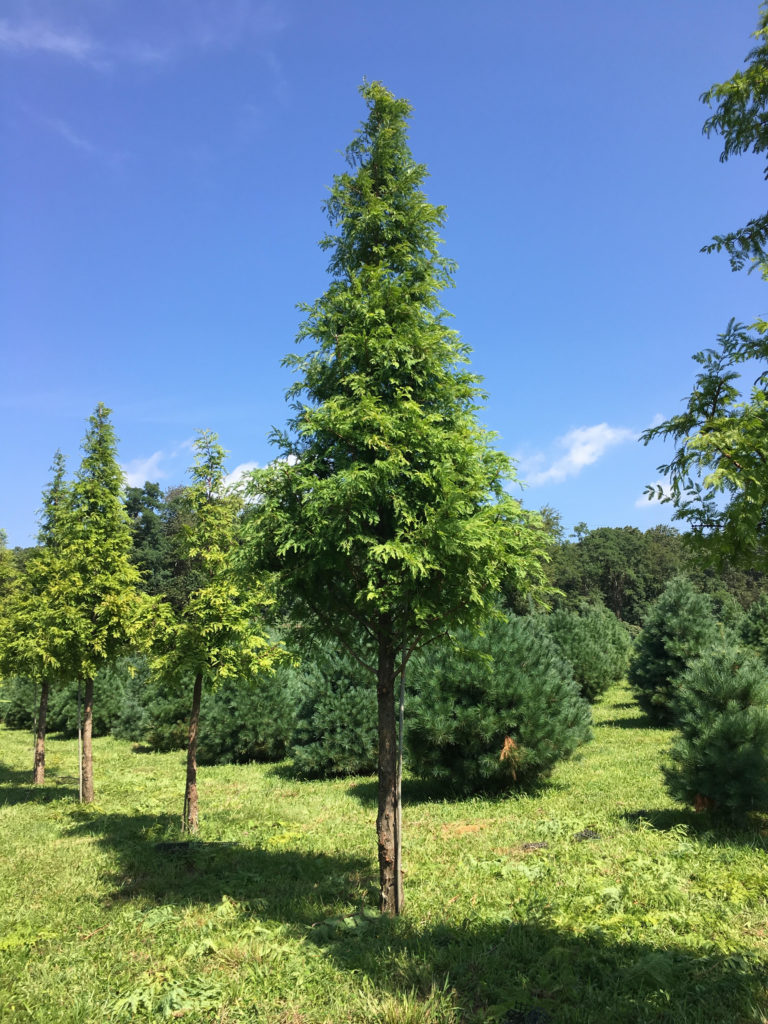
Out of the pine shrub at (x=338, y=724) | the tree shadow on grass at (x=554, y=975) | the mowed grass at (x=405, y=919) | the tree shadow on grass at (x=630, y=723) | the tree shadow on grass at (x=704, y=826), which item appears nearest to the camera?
the tree shadow on grass at (x=554, y=975)

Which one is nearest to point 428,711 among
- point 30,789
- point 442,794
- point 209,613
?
point 442,794

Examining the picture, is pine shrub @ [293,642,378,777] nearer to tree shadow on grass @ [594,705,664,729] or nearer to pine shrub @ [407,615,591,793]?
pine shrub @ [407,615,591,793]

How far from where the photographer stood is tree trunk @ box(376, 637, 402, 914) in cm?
627

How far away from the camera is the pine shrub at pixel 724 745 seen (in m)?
8.23

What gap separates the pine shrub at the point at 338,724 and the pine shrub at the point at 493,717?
13.0 feet

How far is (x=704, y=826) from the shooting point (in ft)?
28.1

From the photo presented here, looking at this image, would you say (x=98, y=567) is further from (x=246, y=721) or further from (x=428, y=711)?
(x=246, y=721)

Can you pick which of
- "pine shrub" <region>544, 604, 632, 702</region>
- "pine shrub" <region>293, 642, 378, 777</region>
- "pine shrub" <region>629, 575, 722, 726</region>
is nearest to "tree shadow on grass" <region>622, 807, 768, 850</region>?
"pine shrub" <region>293, 642, 378, 777</region>

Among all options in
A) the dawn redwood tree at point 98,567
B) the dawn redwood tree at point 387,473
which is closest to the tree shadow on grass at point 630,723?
the dawn redwood tree at point 98,567

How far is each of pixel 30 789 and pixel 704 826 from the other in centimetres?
1567

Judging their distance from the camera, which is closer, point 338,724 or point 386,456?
point 386,456

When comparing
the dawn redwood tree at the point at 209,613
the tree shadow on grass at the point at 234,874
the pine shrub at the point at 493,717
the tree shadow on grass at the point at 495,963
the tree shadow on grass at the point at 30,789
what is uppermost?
the dawn redwood tree at the point at 209,613

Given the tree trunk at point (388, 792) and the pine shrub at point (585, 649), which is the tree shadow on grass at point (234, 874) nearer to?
the tree trunk at point (388, 792)

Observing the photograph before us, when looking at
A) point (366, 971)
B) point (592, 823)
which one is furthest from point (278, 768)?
point (366, 971)
